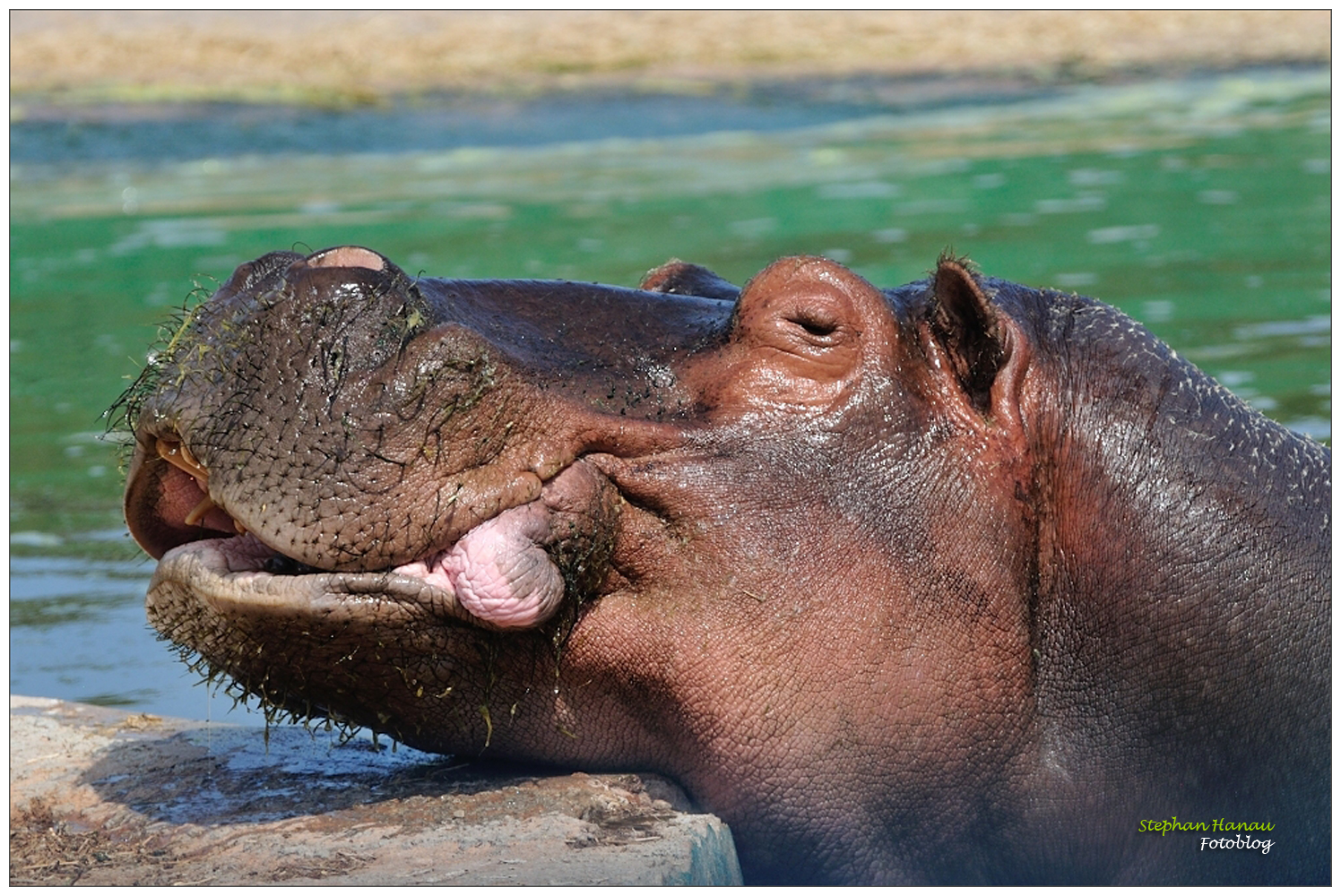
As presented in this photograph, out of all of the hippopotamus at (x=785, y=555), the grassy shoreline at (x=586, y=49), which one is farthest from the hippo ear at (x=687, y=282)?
the grassy shoreline at (x=586, y=49)

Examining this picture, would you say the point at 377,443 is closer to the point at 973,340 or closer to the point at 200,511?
the point at 200,511

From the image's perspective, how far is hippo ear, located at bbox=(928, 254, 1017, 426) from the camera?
11.8 ft

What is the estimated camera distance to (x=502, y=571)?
3273 mm

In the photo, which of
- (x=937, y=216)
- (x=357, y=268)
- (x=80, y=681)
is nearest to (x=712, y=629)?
(x=357, y=268)

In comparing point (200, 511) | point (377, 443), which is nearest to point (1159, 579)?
point (377, 443)

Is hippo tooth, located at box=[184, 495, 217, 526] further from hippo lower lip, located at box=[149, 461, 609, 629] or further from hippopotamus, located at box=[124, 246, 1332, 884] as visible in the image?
hippo lower lip, located at box=[149, 461, 609, 629]

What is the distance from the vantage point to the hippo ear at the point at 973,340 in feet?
11.8

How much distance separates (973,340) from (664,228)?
37.1 ft

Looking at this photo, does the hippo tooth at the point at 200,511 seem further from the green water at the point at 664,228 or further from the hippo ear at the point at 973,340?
the green water at the point at 664,228

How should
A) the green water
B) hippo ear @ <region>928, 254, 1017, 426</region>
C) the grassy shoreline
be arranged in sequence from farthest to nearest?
the grassy shoreline < the green water < hippo ear @ <region>928, 254, 1017, 426</region>

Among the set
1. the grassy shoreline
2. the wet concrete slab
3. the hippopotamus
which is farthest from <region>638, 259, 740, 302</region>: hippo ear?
the grassy shoreline

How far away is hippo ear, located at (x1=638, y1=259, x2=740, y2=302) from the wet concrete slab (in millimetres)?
1124

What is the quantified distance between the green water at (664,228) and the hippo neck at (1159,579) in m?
2.89

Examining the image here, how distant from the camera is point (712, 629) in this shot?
136 inches
